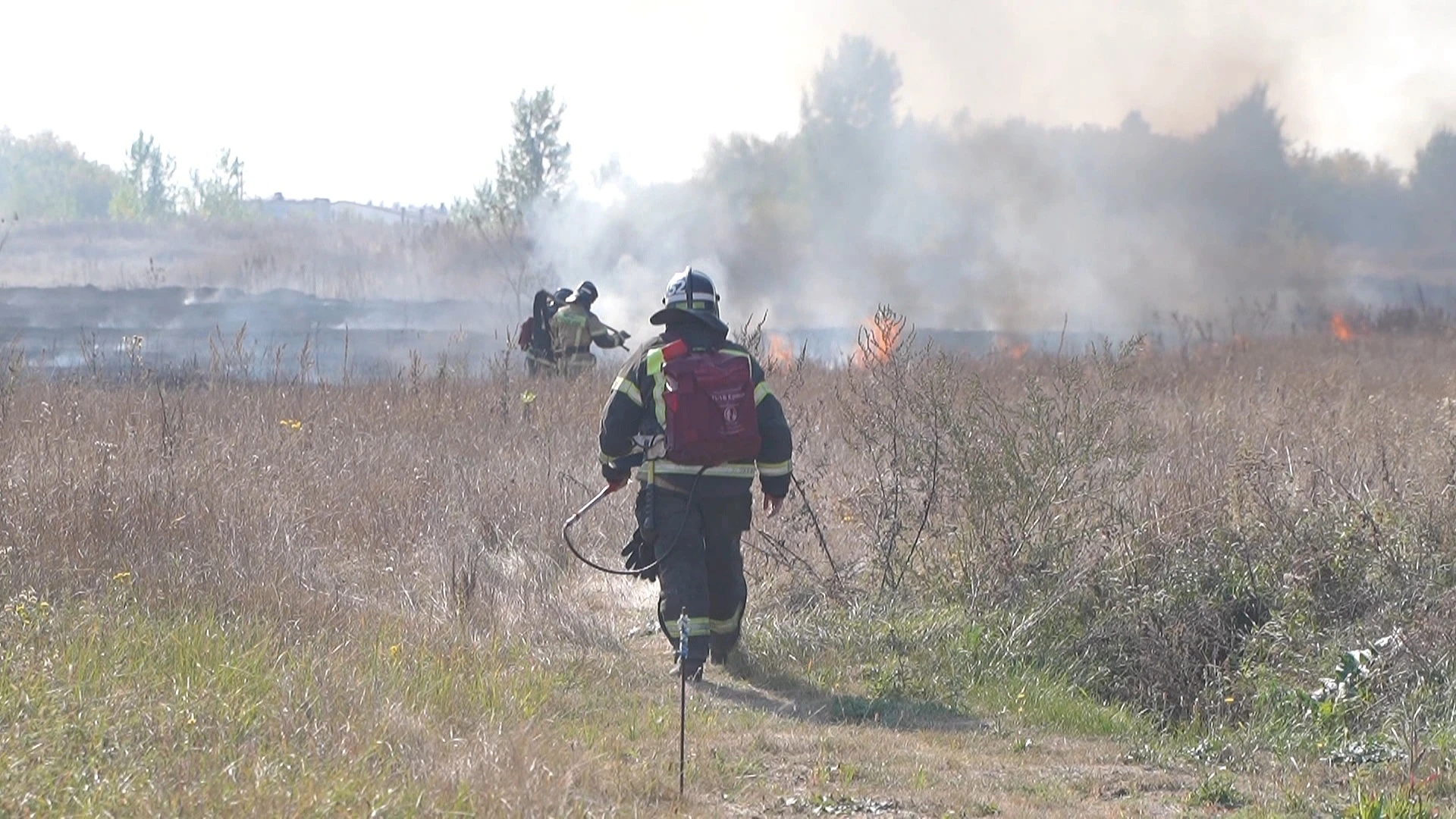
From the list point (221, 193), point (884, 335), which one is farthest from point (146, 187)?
point (884, 335)

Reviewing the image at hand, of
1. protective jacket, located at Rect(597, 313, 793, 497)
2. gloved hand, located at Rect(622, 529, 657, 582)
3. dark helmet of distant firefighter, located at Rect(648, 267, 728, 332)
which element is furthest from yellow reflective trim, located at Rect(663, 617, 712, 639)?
dark helmet of distant firefighter, located at Rect(648, 267, 728, 332)

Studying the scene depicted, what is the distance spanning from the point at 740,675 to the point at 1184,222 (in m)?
22.5

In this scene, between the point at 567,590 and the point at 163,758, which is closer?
the point at 163,758

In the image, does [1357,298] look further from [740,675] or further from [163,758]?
[163,758]

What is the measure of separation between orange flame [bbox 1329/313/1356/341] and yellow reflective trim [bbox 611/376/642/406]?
18795 millimetres

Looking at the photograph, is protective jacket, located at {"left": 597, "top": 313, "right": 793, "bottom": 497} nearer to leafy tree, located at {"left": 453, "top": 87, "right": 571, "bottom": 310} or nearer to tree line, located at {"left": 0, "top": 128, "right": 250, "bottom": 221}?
leafy tree, located at {"left": 453, "top": 87, "right": 571, "bottom": 310}

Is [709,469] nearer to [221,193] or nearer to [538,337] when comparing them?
[538,337]

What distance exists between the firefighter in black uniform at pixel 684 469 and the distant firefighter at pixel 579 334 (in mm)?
8414

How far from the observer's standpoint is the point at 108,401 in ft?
36.6

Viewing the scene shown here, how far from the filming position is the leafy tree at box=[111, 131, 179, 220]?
211 ft

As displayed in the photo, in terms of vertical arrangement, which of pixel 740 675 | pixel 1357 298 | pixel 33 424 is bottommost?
pixel 740 675

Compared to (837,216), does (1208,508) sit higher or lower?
lower

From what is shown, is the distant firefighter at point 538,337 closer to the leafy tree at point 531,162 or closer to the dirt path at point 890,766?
the dirt path at point 890,766

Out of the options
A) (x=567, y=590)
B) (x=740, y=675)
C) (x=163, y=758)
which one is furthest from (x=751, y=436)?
(x=163, y=758)
